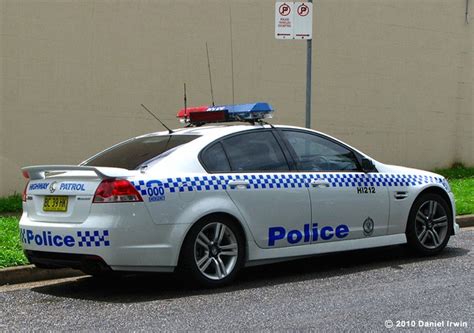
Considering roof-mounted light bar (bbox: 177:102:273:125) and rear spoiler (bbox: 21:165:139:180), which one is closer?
rear spoiler (bbox: 21:165:139:180)

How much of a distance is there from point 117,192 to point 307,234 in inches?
75.4

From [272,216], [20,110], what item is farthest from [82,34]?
[272,216]

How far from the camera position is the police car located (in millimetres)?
6387

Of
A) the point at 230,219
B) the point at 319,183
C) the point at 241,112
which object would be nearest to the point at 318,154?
the point at 319,183

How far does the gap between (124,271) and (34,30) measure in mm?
6217

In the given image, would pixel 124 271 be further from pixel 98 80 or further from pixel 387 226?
pixel 98 80

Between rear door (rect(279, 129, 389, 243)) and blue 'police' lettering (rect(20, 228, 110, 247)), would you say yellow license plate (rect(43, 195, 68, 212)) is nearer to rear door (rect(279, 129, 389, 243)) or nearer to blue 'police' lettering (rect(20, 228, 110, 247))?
blue 'police' lettering (rect(20, 228, 110, 247))

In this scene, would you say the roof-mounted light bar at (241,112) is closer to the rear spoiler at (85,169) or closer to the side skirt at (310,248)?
the side skirt at (310,248)

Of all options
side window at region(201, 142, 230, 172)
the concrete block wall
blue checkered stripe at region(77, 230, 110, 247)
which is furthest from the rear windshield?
the concrete block wall

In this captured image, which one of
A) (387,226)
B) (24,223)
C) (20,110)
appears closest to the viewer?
(24,223)

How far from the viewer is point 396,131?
15.9 m

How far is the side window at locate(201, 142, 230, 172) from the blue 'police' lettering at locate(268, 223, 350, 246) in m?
0.69

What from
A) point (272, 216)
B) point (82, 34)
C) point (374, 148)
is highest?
point (82, 34)

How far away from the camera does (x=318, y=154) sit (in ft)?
25.4
